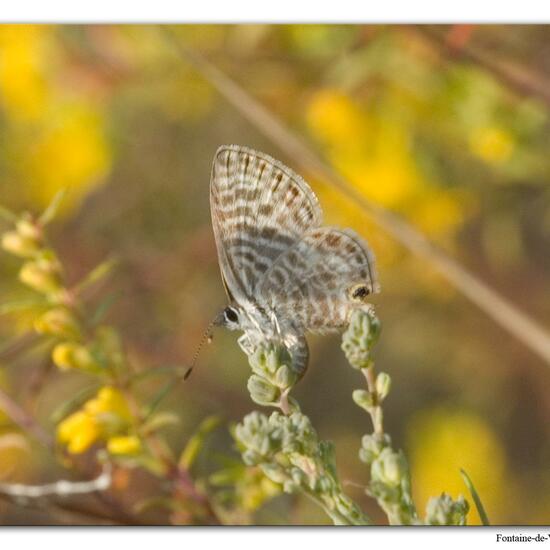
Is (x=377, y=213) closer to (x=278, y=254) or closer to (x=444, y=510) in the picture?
(x=278, y=254)

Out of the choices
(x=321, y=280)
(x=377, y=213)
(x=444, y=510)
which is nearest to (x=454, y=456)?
(x=377, y=213)

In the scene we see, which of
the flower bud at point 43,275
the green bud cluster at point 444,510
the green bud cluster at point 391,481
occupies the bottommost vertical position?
the green bud cluster at point 444,510

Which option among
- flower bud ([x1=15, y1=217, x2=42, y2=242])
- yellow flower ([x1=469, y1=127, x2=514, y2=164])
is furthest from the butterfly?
yellow flower ([x1=469, y1=127, x2=514, y2=164])

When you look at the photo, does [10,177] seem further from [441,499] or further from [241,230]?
[441,499]

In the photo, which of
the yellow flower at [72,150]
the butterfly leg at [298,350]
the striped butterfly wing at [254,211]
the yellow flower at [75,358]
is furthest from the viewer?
the yellow flower at [72,150]

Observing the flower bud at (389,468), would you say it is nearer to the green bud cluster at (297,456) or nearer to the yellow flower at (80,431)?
the green bud cluster at (297,456)

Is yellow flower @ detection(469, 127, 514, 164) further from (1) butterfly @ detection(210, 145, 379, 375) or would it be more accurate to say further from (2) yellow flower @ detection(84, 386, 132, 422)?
(2) yellow flower @ detection(84, 386, 132, 422)

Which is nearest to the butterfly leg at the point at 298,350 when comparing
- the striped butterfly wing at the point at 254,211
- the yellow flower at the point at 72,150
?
the striped butterfly wing at the point at 254,211
